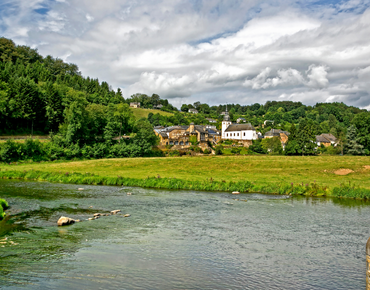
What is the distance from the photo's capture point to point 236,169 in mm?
52031

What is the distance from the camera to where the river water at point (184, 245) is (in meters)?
13.0

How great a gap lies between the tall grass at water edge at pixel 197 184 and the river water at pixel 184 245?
5.89 meters

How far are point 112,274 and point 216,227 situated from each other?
9662 mm

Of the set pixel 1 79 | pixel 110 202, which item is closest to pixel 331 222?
pixel 110 202

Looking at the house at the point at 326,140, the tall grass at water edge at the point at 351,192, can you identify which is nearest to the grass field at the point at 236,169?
the tall grass at water edge at the point at 351,192

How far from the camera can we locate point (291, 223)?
2258 centimetres

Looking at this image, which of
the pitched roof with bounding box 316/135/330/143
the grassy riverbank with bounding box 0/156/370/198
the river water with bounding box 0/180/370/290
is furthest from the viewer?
the pitched roof with bounding box 316/135/330/143

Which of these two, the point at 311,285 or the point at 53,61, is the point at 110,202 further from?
the point at 53,61

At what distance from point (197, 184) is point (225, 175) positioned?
883cm

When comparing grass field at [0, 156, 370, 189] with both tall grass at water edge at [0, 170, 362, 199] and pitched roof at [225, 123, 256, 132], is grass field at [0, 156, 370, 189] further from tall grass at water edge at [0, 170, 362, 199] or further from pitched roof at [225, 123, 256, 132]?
pitched roof at [225, 123, 256, 132]

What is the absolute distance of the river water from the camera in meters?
13.0

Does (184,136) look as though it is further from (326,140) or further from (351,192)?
(351,192)

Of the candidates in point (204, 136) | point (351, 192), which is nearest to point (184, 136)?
point (204, 136)

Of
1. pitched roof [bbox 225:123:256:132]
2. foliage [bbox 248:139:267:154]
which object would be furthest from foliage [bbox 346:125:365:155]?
pitched roof [bbox 225:123:256:132]
